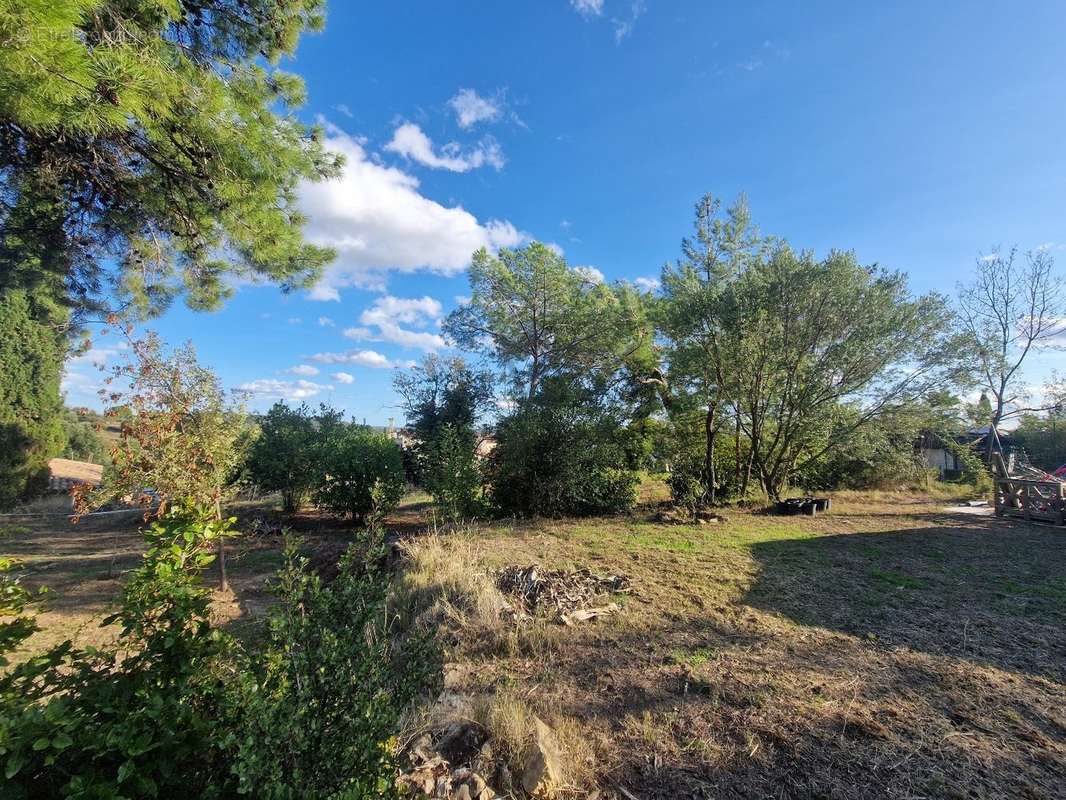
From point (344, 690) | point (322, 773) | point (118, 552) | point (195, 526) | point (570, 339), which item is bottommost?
point (118, 552)

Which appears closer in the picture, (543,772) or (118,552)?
(543,772)

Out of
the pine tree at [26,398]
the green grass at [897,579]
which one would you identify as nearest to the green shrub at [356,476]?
the green grass at [897,579]

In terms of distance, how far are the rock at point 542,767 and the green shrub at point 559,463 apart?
717cm

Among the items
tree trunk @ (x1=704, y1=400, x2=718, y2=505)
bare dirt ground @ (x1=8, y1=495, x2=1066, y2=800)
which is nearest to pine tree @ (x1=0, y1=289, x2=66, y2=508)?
bare dirt ground @ (x1=8, y1=495, x2=1066, y2=800)

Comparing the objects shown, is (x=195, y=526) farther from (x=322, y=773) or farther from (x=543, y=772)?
(x=543, y=772)

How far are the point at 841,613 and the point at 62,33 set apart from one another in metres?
6.94

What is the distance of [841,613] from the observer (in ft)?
14.1

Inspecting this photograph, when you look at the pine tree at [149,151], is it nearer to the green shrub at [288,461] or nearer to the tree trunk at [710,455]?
the green shrub at [288,461]

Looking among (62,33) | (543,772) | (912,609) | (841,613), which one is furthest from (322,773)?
(912,609)

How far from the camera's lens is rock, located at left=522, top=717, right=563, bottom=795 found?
2.09m

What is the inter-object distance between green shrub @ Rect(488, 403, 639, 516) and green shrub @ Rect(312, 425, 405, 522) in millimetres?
2307

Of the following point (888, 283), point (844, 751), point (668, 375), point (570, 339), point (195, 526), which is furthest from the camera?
point (570, 339)

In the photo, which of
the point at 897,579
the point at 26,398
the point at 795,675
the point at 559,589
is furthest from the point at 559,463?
the point at 26,398

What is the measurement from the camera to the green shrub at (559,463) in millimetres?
9531
